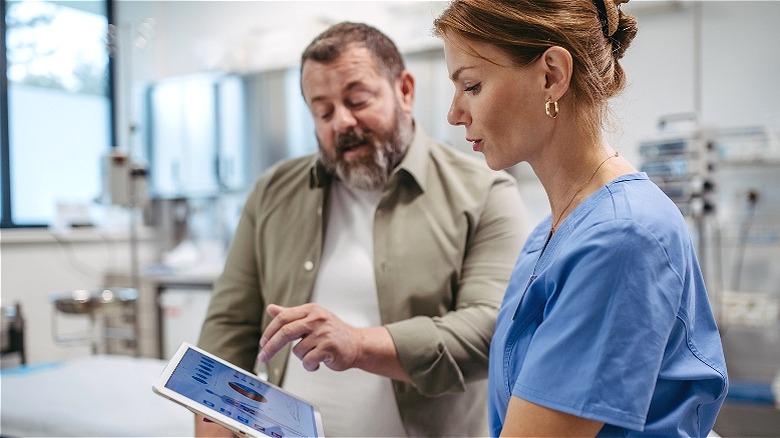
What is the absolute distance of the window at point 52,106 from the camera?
14.4 ft

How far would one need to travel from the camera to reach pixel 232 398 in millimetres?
947

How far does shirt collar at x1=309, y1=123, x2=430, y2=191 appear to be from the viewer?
4.62 ft

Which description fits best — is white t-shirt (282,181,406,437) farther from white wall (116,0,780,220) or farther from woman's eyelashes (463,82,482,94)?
white wall (116,0,780,220)

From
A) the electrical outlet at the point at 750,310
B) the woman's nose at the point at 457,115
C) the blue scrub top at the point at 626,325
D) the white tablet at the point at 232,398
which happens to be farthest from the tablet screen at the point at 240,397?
the electrical outlet at the point at 750,310

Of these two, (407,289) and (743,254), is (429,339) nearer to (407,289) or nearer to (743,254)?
(407,289)

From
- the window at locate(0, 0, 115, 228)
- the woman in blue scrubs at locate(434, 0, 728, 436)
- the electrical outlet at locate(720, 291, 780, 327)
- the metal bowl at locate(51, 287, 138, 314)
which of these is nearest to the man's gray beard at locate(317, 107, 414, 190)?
the woman in blue scrubs at locate(434, 0, 728, 436)

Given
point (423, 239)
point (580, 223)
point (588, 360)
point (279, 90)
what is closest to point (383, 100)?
point (423, 239)

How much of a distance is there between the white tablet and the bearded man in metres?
0.23

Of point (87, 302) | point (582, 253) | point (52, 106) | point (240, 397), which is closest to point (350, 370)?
point (240, 397)

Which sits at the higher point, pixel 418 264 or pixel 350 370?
pixel 418 264

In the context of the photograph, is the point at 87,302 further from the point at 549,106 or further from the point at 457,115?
the point at 549,106

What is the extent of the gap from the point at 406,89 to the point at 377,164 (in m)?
0.21

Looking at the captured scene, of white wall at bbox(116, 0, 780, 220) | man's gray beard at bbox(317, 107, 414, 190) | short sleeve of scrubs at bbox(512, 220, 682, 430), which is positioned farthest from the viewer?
white wall at bbox(116, 0, 780, 220)

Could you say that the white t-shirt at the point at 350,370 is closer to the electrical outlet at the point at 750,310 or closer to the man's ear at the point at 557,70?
the man's ear at the point at 557,70
